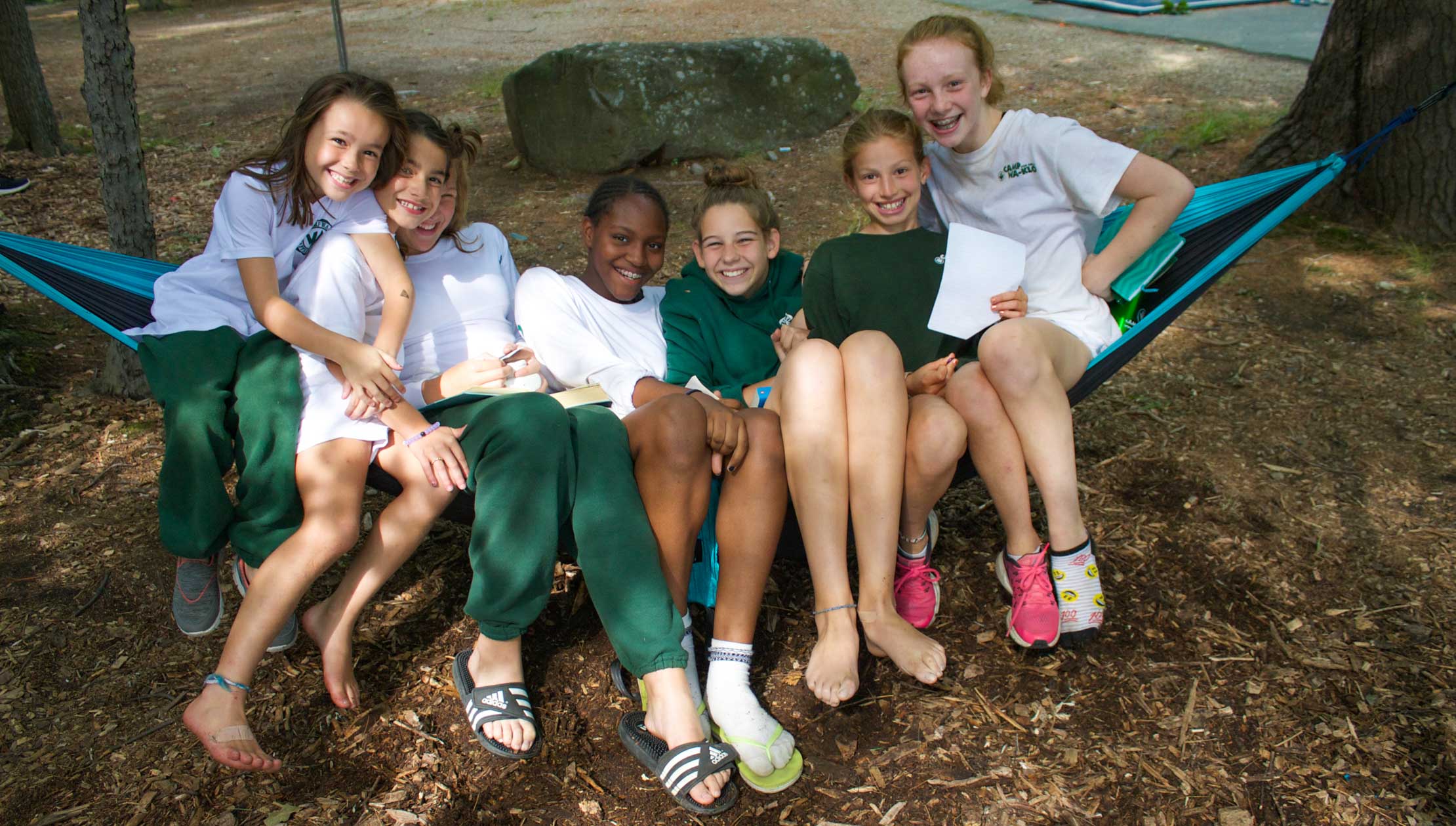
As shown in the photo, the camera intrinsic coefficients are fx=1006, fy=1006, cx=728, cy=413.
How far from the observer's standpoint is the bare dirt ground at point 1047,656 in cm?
169

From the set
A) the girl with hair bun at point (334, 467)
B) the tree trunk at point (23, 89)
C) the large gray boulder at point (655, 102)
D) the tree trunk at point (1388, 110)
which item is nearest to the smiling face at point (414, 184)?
the girl with hair bun at point (334, 467)

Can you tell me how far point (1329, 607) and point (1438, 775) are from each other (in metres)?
0.46

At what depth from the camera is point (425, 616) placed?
2.14m

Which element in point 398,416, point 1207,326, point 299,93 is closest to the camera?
point 398,416

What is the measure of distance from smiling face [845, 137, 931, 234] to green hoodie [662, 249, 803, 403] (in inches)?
9.4

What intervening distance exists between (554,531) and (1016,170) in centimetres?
128

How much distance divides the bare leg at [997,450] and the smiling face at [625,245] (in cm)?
69

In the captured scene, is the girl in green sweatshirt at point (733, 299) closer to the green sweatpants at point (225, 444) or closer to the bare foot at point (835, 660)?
the bare foot at point (835, 660)

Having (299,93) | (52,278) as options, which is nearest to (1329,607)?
(52,278)

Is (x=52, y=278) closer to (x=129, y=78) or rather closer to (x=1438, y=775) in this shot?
(x=129, y=78)

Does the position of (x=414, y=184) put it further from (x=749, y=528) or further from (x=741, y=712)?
(x=741, y=712)

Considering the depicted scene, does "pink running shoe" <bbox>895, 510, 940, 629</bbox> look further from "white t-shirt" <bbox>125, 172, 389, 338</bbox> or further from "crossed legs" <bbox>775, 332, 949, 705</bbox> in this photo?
"white t-shirt" <bbox>125, 172, 389, 338</bbox>

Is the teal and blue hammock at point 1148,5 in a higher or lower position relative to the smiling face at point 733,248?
higher

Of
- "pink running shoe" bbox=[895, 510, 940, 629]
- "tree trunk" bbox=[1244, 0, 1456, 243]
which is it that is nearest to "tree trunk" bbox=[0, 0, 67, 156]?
"pink running shoe" bbox=[895, 510, 940, 629]
